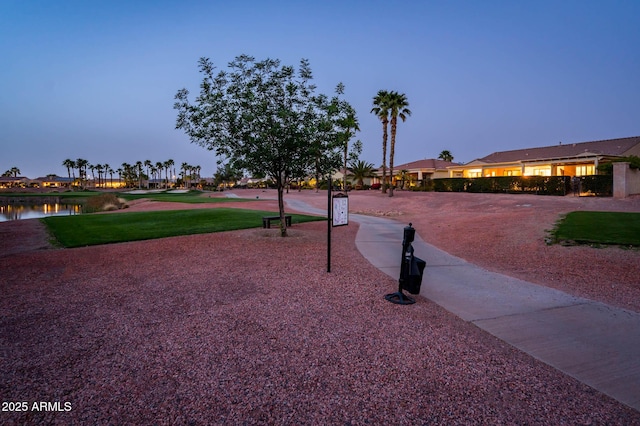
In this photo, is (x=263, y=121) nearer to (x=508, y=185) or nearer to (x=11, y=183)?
(x=508, y=185)

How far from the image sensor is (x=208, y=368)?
13.4 ft

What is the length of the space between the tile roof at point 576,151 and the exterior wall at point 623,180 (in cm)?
1129

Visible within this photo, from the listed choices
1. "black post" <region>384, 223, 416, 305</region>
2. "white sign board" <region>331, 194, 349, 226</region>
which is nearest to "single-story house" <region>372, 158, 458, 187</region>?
"white sign board" <region>331, 194, 349, 226</region>

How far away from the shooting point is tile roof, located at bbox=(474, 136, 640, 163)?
37312mm

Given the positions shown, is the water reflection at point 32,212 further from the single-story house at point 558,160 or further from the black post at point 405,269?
the single-story house at point 558,160

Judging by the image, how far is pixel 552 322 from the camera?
209 inches

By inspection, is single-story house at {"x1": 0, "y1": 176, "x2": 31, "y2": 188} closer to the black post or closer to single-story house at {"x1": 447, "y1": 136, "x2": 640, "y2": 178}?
single-story house at {"x1": 447, "y1": 136, "x2": 640, "y2": 178}

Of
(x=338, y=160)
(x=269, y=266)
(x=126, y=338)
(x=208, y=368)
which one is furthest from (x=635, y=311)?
(x=338, y=160)

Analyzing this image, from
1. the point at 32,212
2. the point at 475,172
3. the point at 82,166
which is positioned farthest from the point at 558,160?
the point at 82,166

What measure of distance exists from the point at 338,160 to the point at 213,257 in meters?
5.76

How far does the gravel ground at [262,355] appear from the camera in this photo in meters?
3.32

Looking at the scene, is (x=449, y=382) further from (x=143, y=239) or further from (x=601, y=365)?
(x=143, y=239)

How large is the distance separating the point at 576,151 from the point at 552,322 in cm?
4361

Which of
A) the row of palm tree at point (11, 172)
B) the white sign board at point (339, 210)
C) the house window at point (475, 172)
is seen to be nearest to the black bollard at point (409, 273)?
the white sign board at point (339, 210)
